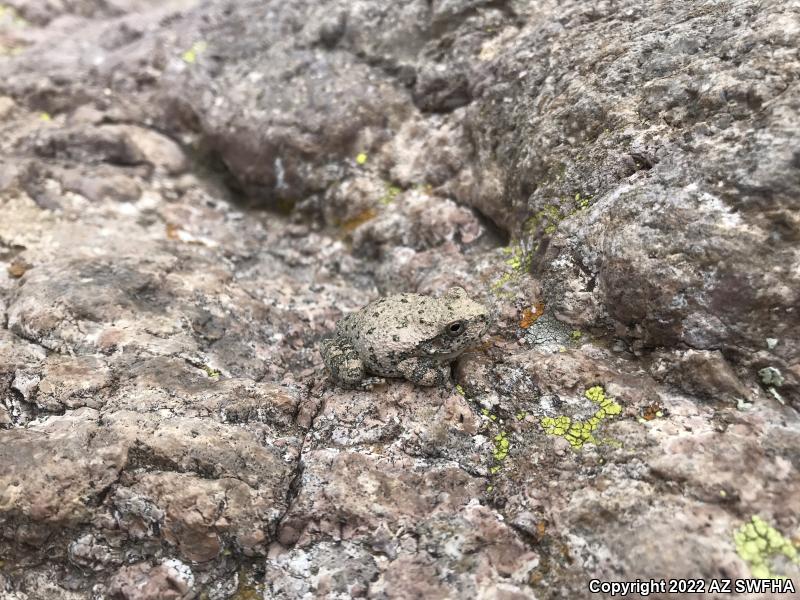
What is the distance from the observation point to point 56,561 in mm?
3400

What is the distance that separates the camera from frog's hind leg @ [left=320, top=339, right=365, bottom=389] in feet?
13.8

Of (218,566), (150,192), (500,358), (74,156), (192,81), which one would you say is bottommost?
(218,566)

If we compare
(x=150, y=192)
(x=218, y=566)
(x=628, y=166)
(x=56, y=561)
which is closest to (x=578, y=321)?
(x=628, y=166)

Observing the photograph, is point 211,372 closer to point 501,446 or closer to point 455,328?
point 455,328

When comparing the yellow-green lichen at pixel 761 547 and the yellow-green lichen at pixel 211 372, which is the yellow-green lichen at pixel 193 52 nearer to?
the yellow-green lichen at pixel 211 372

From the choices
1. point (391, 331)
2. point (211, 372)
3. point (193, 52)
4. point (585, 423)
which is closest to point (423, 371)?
point (391, 331)

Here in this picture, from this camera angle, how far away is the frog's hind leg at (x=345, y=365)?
4.22 meters

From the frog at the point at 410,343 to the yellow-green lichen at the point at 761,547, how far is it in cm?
214

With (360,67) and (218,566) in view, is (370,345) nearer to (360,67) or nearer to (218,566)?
(218,566)

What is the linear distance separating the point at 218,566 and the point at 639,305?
354cm

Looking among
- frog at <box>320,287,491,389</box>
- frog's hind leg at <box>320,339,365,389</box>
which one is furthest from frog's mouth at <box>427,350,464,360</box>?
frog's hind leg at <box>320,339,365,389</box>

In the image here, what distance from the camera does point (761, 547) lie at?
2.82m
